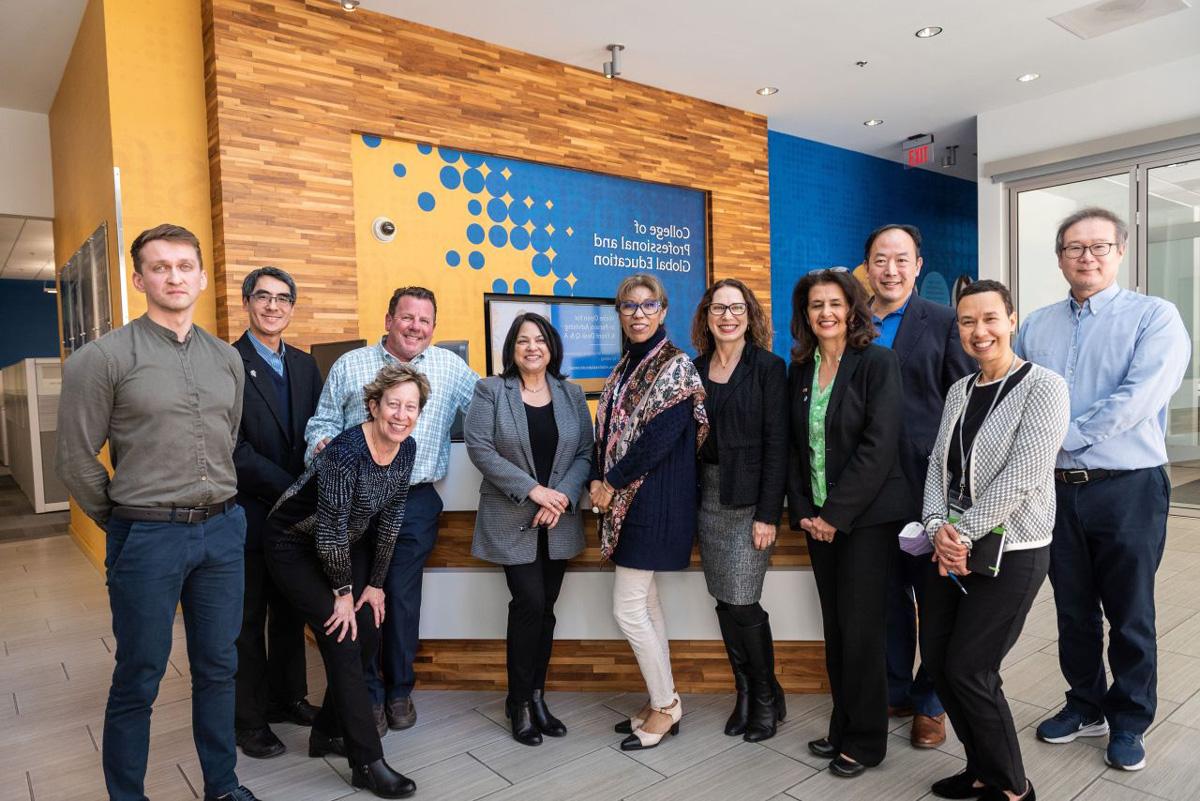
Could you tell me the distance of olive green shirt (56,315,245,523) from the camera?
1979 mm

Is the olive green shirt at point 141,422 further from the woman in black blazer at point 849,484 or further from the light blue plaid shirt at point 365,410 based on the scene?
the woman in black blazer at point 849,484

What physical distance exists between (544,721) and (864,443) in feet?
5.06

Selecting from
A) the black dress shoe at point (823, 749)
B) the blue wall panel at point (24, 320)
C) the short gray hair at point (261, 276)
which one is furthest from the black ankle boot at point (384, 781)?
the blue wall panel at point (24, 320)

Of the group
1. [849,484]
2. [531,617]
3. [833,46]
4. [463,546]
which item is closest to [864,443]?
[849,484]

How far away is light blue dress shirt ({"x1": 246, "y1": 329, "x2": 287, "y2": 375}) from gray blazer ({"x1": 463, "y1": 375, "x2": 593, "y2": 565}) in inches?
30.0

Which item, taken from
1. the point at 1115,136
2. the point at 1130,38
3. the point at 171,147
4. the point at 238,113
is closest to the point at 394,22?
the point at 238,113

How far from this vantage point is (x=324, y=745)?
2717mm

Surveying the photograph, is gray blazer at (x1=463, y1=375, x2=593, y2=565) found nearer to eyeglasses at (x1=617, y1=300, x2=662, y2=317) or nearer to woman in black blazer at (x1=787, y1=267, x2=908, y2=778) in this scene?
eyeglasses at (x1=617, y1=300, x2=662, y2=317)

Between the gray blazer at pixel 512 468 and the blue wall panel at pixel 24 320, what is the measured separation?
15.8 m

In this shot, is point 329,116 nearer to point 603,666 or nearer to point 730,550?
point 603,666

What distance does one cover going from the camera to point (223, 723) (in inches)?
88.1

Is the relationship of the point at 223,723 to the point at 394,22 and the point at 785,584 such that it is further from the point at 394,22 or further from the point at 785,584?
the point at 394,22

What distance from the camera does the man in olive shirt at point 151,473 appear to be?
6.55 ft

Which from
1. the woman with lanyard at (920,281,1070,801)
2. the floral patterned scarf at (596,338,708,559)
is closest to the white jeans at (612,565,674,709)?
the floral patterned scarf at (596,338,708,559)
